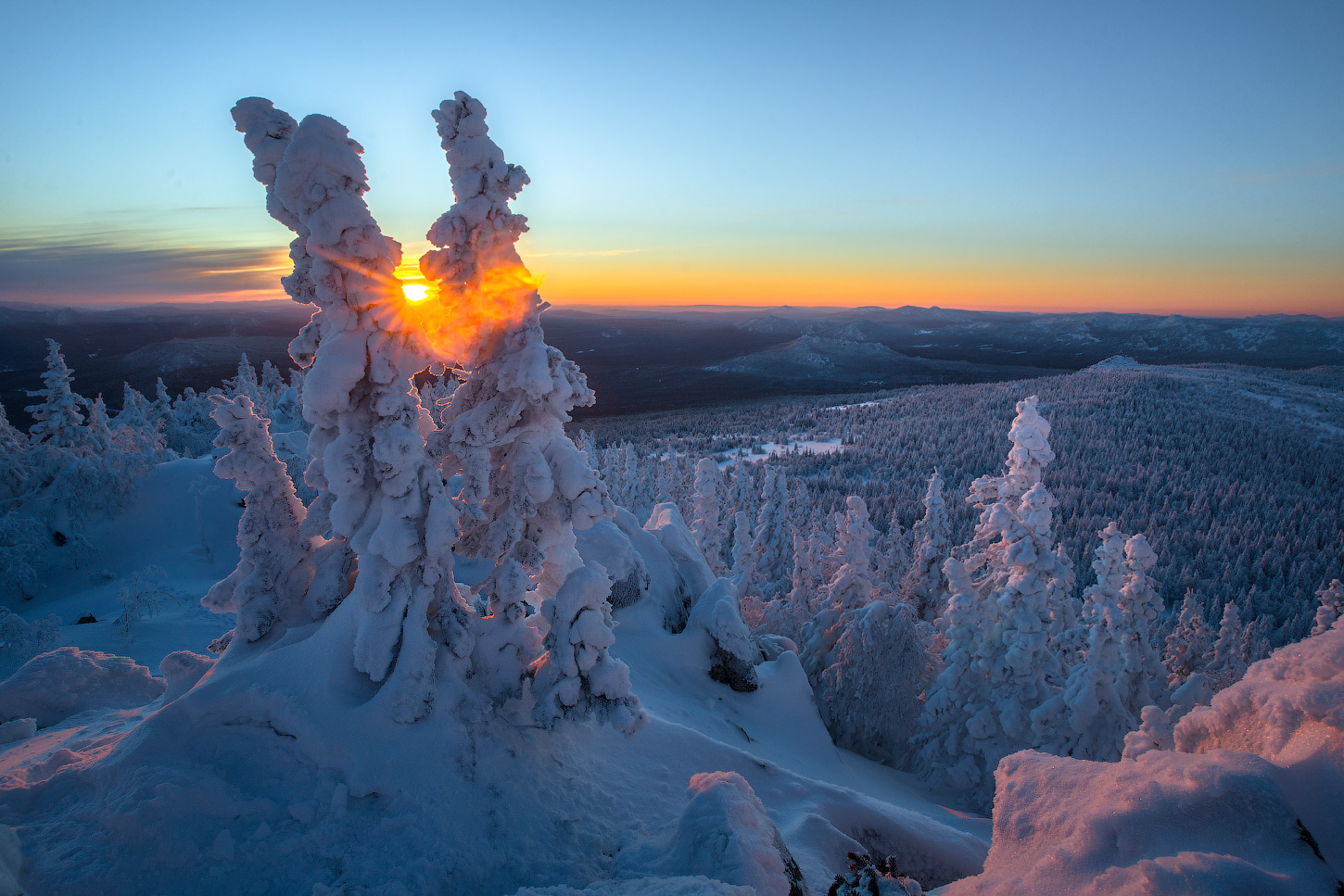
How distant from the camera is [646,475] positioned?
5881 cm

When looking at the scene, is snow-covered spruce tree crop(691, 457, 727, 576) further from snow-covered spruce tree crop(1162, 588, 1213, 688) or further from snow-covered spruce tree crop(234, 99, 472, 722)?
snow-covered spruce tree crop(234, 99, 472, 722)

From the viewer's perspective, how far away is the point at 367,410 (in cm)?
852

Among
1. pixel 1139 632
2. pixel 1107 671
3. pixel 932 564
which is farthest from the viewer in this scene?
pixel 932 564

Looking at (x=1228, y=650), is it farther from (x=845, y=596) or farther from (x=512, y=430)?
(x=512, y=430)

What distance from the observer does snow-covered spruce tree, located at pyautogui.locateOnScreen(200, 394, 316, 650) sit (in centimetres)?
903

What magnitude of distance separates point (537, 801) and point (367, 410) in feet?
19.6

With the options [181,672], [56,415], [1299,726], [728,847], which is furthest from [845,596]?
[56,415]

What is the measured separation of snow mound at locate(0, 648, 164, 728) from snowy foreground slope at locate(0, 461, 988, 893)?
0.18 ft

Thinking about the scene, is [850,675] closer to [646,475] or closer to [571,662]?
[571,662]

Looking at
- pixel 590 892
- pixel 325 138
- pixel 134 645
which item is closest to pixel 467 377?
pixel 325 138

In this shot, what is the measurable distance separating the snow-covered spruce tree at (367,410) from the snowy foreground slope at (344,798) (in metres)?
0.72

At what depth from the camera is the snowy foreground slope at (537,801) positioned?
436 cm

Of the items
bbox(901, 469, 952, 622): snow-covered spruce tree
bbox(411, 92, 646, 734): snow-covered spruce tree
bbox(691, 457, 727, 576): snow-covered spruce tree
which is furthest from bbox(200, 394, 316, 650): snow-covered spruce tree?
bbox(691, 457, 727, 576): snow-covered spruce tree

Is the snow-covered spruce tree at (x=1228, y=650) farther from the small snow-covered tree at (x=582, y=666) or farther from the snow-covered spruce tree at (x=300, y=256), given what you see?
the snow-covered spruce tree at (x=300, y=256)
